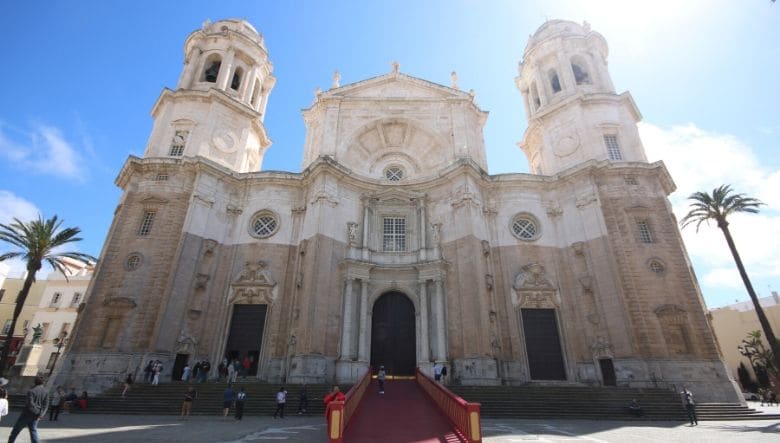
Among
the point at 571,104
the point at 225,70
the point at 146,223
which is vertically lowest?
the point at 146,223

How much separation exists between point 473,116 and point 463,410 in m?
24.0

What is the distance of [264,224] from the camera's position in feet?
80.6

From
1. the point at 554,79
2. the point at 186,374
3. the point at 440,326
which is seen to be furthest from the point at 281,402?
the point at 554,79

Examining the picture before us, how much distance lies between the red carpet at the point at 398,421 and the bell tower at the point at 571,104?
64.4ft

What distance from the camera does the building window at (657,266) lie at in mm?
20719

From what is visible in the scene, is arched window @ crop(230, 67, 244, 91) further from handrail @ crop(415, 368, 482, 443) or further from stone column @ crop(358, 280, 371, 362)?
handrail @ crop(415, 368, 482, 443)

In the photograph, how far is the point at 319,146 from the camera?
26.8 metres

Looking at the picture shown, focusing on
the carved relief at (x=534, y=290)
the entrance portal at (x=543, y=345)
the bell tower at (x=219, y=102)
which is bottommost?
the entrance portal at (x=543, y=345)

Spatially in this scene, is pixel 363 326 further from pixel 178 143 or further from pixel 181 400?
pixel 178 143

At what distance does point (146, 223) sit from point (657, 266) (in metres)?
29.1

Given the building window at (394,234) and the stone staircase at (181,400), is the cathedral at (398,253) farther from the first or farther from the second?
the stone staircase at (181,400)

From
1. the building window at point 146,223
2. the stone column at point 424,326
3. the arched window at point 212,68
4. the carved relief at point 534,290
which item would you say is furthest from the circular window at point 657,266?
the arched window at point 212,68

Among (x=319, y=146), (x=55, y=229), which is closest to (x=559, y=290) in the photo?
(x=319, y=146)

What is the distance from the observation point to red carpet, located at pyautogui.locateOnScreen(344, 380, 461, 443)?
9.02 metres
